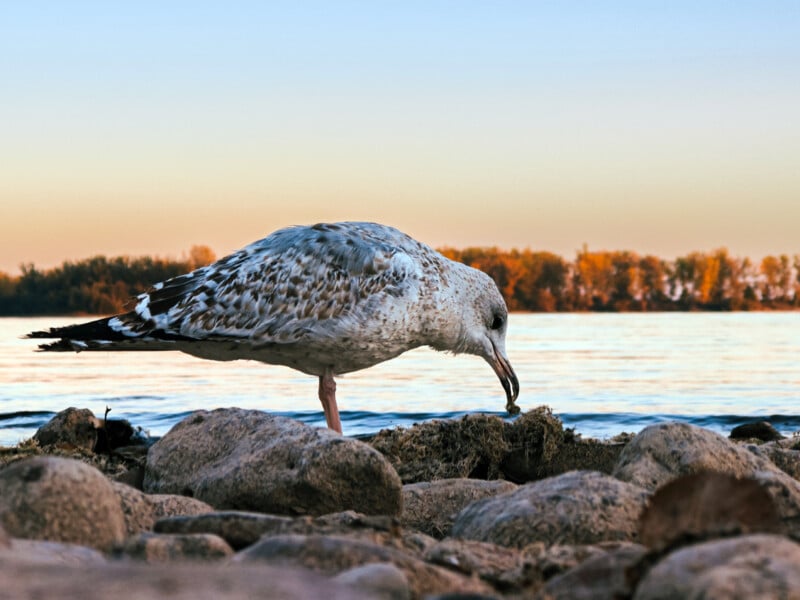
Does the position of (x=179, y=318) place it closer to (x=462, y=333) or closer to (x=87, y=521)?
(x=462, y=333)

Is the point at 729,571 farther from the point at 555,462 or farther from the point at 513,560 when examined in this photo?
the point at 555,462

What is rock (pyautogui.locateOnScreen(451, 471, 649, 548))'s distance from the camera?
17.9 feet

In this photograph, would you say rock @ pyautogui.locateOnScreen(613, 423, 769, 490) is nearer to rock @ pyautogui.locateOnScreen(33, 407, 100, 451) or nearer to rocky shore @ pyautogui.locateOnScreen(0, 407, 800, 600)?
rocky shore @ pyautogui.locateOnScreen(0, 407, 800, 600)

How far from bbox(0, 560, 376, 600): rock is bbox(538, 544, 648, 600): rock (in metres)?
0.84

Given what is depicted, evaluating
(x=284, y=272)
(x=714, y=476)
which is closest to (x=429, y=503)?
(x=284, y=272)

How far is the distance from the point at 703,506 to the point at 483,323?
624 cm

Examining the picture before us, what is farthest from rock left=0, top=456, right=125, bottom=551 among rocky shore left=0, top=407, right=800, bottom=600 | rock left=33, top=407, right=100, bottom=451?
rock left=33, top=407, right=100, bottom=451

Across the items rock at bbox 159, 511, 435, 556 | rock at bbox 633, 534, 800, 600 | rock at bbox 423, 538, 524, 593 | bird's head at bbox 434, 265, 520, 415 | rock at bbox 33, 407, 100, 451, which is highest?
bird's head at bbox 434, 265, 520, 415

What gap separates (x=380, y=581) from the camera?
3.68 metres

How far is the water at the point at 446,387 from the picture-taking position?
16.2 meters

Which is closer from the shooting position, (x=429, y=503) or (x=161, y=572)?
(x=161, y=572)

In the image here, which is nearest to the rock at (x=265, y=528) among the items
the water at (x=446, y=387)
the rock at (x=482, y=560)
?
the rock at (x=482, y=560)

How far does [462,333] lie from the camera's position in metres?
10.4

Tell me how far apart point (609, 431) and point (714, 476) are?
10508 millimetres
